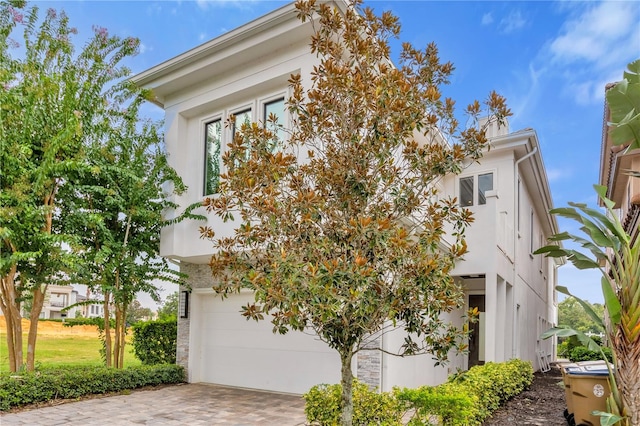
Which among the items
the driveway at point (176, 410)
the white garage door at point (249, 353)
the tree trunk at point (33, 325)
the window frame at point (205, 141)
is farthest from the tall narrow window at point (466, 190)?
the tree trunk at point (33, 325)

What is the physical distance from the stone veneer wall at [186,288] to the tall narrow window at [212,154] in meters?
2.03

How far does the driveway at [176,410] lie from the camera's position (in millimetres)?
7379

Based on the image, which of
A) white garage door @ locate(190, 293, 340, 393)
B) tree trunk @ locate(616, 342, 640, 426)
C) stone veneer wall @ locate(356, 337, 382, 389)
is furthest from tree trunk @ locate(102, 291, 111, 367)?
tree trunk @ locate(616, 342, 640, 426)

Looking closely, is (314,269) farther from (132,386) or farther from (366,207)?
(132,386)

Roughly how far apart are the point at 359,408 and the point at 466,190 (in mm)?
10216

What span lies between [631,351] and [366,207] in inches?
143

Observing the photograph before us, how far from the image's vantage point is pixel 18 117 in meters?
9.34

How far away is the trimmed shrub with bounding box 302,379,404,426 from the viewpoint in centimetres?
574

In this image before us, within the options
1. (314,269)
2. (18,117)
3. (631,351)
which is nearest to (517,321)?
(631,351)

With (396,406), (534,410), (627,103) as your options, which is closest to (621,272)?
(627,103)

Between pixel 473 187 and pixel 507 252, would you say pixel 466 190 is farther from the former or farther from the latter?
pixel 507 252

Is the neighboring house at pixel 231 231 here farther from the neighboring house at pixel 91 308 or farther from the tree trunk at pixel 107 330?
the neighboring house at pixel 91 308

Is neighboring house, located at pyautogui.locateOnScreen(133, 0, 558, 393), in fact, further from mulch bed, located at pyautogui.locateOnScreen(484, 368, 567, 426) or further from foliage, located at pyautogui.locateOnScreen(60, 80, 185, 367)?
mulch bed, located at pyautogui.locateOnScreen(484, 368, 567, 426)

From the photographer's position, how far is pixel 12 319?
9602 millimetres
